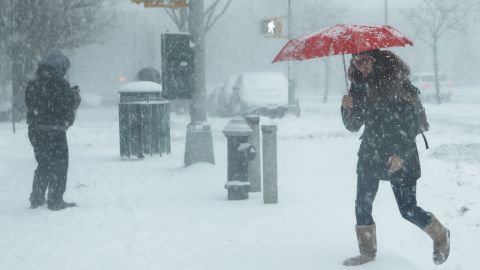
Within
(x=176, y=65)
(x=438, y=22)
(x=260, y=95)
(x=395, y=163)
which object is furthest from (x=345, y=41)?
(x=438, y=22)

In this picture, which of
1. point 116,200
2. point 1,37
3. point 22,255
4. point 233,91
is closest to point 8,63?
point 1,37

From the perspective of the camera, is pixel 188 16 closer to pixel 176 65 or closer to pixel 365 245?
pixel 176 65

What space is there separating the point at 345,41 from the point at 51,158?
399cm

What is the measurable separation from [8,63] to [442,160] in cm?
2057

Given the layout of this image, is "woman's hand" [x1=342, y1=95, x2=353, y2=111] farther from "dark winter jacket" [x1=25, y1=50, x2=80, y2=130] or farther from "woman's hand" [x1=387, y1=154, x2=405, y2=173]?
"dark winter jacket" [x1=25, y1=50, x2=80, y2=130]

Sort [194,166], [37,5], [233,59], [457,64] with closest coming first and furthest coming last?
[194,166] → [37,5] → [457,64] → [233,59]

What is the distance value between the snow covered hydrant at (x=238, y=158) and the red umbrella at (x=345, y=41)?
8.51ft

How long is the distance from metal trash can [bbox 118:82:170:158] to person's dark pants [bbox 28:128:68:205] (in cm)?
465

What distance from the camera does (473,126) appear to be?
1798cm

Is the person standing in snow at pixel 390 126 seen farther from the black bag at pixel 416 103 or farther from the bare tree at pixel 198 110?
the bare tree at pixel 198 110

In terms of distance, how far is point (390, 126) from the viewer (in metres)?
4.58

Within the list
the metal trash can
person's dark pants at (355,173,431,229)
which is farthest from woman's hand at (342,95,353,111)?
the metal trash can

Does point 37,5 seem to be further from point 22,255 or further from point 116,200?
point 22,255

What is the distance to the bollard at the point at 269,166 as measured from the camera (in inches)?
288
